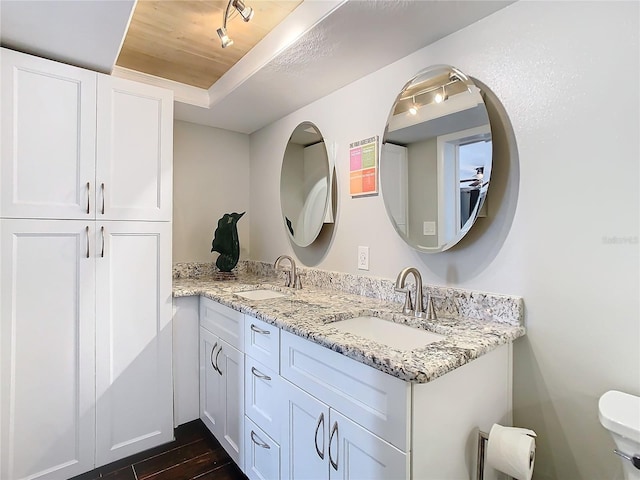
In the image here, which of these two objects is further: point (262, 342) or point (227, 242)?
point (227, 242)

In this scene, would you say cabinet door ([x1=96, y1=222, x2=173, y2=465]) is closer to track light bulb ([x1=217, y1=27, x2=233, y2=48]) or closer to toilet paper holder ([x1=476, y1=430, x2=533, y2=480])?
track light bulb ([x1=217, y1=27, x2=233, y2=48])

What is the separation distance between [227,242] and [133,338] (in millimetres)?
849

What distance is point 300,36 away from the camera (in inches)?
58.6

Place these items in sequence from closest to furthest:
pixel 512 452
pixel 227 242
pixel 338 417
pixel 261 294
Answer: pixel 512 452 → pixel 338 417 → pixel 261 294 → pixel 227 242

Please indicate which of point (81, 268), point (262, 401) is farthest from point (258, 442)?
point (81, 268)

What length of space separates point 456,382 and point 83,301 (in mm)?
1716

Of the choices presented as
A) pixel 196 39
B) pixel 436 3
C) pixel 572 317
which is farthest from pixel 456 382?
pixel 196 39

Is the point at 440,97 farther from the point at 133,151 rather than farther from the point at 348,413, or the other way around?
the point at 133,151

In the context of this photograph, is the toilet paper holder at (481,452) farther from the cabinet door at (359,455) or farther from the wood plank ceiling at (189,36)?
the wood plank ceiling at (189,36)

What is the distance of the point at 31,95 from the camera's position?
1.52 m

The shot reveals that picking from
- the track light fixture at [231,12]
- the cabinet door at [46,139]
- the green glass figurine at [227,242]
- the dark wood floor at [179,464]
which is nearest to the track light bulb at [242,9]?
the track light fixture at [231,12]

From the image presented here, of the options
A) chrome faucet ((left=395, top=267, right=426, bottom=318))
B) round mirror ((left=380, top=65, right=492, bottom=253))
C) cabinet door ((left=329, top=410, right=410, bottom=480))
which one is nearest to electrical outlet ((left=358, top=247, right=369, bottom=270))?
round mirror ((left=380, top=65, right=492, bottom=253))

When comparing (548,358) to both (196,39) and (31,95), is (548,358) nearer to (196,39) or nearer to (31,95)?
(196,39)

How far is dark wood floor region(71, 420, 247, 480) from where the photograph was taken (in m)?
1.69
